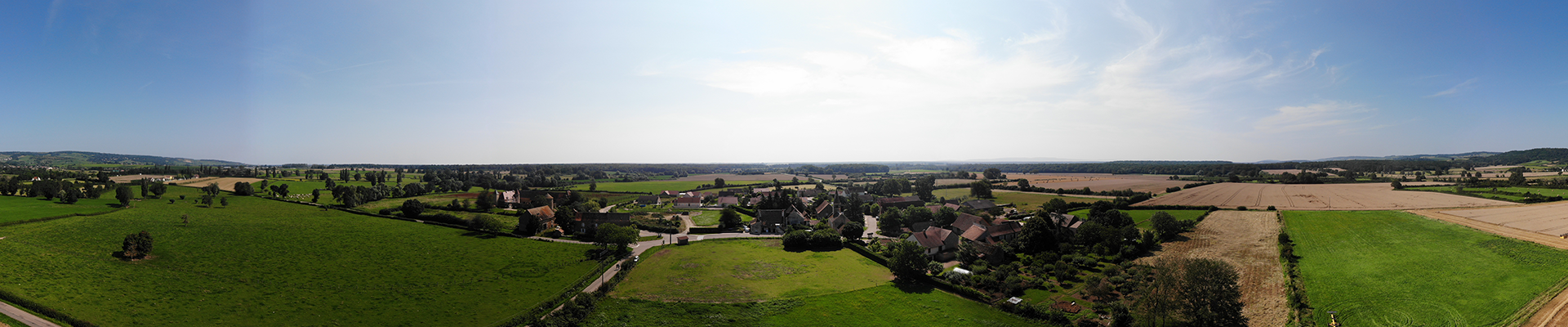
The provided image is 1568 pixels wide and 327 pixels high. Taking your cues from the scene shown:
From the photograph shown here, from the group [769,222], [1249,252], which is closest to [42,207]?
[769,222]

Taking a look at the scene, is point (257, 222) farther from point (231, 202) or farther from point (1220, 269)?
point (1220, 269)

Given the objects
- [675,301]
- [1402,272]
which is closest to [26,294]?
[675,301]

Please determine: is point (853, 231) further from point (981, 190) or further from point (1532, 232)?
point (1532, 232)

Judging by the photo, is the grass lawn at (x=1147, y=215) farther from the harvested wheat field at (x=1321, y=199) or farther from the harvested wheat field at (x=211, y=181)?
the harvested wheat field at (x=211, y=181)

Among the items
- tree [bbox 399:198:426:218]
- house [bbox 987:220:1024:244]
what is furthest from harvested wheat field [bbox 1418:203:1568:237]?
tree [bbox 399:198:426:218]

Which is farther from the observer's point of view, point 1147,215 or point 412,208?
point 1147,215

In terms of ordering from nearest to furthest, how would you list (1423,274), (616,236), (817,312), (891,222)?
1. (817,312)
2. (1423,274)
3. (616,236)
4. (891,222)

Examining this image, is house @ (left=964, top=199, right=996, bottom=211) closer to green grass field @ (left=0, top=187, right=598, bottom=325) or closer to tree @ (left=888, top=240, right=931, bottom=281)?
tree @ (left=888, top=240, right=931, bottom=281)
